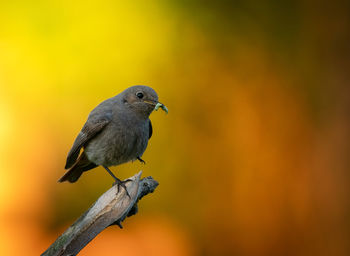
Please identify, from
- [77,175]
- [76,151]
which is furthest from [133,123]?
[77,175]

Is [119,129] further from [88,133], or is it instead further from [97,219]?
[97,219]

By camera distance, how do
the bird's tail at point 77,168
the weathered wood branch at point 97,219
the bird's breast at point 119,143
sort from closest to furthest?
the weathered wood branch at point 97,219, the bird's breast at point 119,143, the bird's tail at point 77,168

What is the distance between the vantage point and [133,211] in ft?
15.3

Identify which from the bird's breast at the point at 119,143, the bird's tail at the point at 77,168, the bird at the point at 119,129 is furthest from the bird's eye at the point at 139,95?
the bird's tail at the point at 77,168

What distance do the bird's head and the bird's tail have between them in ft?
2.61

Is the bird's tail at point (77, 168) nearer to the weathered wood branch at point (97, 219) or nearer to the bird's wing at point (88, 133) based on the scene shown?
the bird's wing at point (88, 133)

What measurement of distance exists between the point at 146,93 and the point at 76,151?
3.21 ft

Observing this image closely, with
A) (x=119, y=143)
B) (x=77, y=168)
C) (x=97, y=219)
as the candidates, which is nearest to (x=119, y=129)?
(x=119, y=143)

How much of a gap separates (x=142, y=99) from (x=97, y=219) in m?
1.51

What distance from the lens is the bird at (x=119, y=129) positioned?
5148 mm

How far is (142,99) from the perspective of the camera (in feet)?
17.0

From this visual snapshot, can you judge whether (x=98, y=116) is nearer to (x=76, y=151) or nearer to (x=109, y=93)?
(x=76, y=151)

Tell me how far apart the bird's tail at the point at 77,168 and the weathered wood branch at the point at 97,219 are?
108 centimetres

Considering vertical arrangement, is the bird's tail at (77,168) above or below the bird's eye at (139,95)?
below
